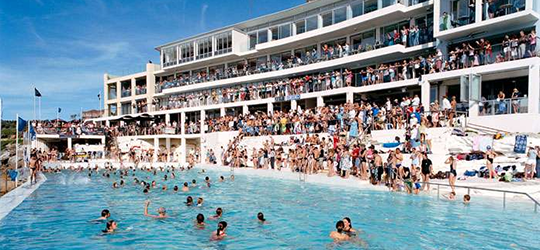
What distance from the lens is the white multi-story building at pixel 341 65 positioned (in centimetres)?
2142

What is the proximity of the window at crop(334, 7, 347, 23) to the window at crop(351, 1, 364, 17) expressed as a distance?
801 millimetres

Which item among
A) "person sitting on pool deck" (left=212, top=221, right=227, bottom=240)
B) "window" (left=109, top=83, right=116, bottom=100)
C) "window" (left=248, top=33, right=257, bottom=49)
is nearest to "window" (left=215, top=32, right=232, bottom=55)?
"window" (left=248, top=33, right=257, bottom=49)

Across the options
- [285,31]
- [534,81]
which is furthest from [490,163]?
[285,31]

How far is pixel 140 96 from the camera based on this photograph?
5066 centimetres

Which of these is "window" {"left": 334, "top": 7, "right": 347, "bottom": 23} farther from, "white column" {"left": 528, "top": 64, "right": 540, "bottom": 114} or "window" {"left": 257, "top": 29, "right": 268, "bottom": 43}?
"white column" {"left": 528, "top": 64, "right": 540, "bottom": 114}

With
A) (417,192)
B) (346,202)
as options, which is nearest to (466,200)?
(417,192)

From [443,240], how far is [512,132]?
483 inches

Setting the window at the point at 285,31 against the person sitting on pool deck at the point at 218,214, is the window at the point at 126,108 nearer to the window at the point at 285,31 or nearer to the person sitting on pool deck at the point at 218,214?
the window at the point at 285,31

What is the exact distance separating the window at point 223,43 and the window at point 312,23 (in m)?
9.24

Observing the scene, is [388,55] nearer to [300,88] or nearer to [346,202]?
[300,88]

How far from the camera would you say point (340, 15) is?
106ft

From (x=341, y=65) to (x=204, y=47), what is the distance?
1796 centimetres

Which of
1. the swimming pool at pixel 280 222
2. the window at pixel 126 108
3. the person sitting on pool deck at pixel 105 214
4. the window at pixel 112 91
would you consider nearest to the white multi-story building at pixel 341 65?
the window at pixel 126 108

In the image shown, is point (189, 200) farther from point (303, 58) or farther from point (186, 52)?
point (186, 52)
